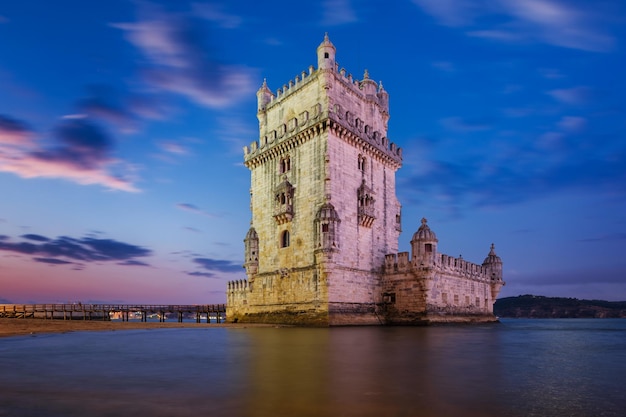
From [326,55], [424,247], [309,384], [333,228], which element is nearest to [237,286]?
[333,228]

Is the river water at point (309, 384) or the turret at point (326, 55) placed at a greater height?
the turret at point (326, 55)

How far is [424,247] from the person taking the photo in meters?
33.9

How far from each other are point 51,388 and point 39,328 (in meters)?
25.0

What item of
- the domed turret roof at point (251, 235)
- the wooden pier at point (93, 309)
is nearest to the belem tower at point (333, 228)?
the domed turret roof at point (251, 235)

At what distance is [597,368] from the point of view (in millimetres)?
11516

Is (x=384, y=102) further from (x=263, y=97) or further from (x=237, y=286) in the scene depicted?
(x=237, y=286)

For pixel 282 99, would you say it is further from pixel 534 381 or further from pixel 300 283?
pixel 534 381

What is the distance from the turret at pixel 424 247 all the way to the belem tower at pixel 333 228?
79 millimetres

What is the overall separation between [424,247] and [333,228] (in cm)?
764

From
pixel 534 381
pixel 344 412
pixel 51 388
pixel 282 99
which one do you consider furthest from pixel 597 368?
pixel 282 99

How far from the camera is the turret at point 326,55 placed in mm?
35406


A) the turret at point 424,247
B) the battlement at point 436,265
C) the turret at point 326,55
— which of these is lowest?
the battlement at point 436,265

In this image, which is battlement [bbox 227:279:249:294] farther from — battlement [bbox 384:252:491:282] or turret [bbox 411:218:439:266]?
turret [bbox 411:218:439:266]

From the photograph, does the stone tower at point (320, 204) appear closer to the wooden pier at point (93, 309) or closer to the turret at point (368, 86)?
the turret at point (368, 86)
